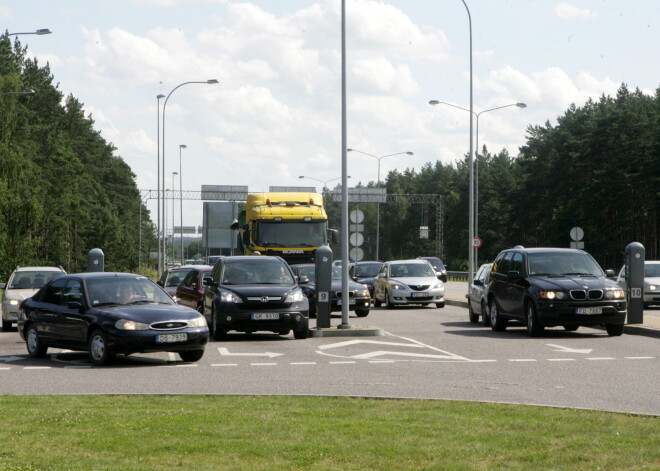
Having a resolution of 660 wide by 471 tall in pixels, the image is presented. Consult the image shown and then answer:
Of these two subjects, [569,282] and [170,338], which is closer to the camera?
[170,338]

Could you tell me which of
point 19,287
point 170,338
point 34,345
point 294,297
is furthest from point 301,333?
point 19,287

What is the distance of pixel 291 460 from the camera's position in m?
8.02

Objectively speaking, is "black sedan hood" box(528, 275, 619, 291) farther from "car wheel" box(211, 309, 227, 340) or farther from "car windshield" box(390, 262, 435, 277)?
"car windshield" box(390, 262, 435, 277)

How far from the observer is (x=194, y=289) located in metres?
25.8

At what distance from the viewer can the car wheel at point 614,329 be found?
22297 millimetres

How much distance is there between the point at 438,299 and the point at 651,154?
3708 cm

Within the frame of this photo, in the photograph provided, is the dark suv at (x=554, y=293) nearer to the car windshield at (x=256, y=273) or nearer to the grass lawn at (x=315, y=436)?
the car windshield at (x=256, y=273)

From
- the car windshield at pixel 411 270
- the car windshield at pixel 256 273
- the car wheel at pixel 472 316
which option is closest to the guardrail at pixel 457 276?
the car windshield at pixel 411 270

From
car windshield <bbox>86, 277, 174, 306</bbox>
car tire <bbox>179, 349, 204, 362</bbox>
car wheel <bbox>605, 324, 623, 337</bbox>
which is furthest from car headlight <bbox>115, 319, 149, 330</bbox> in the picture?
car wheel <bbox>605, 324, 623, 337</bbox>

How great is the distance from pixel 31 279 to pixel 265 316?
26.5ft

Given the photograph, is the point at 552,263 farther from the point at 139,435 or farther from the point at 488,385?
the point at 139,435

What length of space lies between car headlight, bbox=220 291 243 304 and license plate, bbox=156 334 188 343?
17.0 ft

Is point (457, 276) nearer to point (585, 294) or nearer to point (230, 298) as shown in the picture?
point (585, 294)

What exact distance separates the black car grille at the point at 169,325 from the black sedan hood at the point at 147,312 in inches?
2.8
